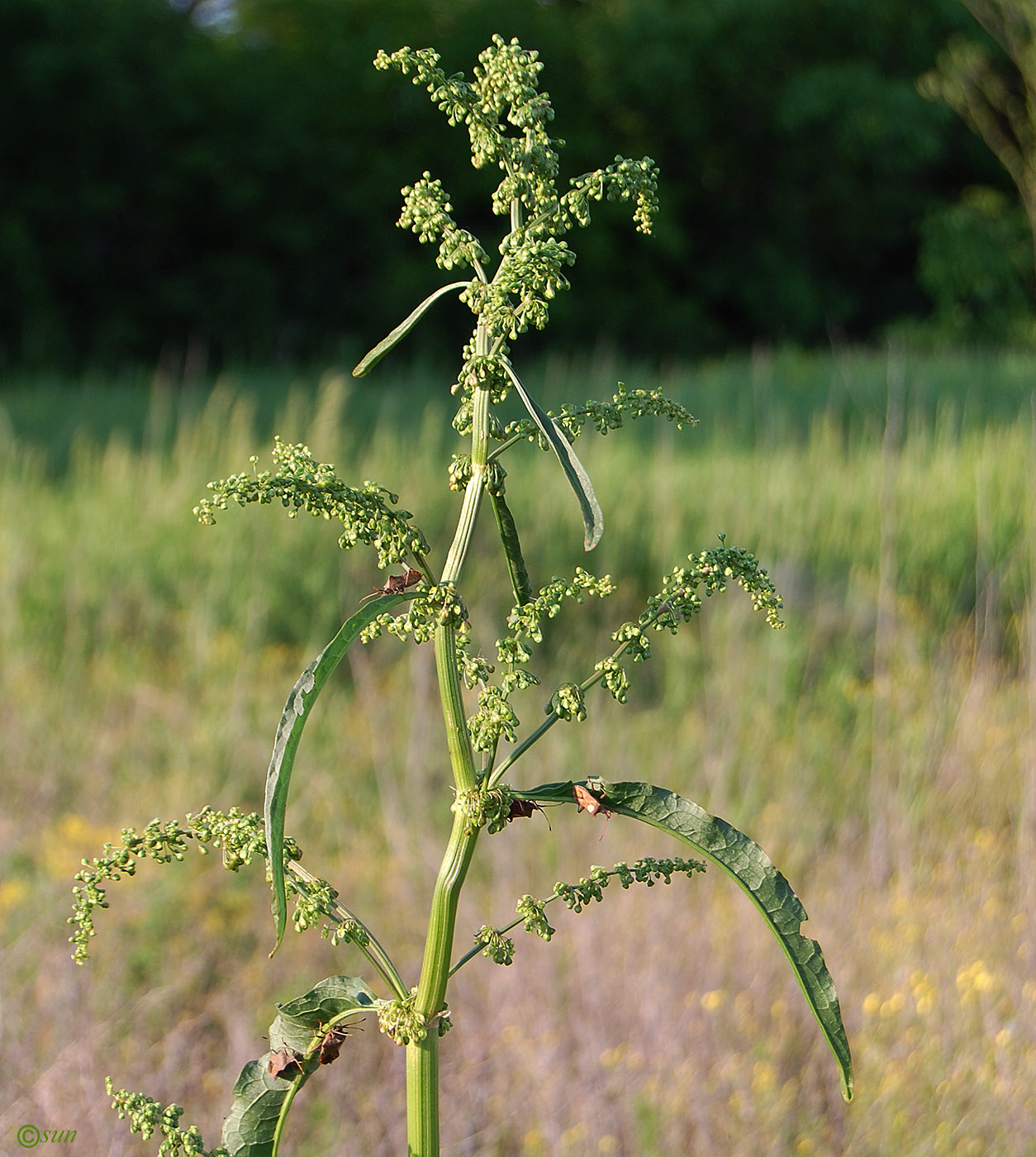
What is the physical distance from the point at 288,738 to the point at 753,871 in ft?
0.77

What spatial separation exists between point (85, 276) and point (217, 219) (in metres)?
1.85

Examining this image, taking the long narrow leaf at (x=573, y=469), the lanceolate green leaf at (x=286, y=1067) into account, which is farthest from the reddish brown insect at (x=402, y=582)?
the lanceolate green leaf at (x=286, y=1067)

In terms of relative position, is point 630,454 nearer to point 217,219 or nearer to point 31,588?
point 31,588

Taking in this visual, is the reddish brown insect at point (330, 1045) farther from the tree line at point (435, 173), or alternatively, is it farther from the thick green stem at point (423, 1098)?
the tree line at point (435, 173)

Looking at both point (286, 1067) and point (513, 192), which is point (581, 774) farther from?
point (513, 192)

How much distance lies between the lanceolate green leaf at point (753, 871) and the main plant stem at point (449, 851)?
37 millimetres

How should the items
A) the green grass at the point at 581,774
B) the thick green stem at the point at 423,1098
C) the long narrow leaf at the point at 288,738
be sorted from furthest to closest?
the green grass at the point at 581,774 → the thick green stem at the point at 423,1098 → the long narrow leaf at the point at 288,738

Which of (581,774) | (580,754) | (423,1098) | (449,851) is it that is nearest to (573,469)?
(449,851)

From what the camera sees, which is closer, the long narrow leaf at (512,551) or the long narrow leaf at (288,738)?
the long narrow leaf at (288,738)

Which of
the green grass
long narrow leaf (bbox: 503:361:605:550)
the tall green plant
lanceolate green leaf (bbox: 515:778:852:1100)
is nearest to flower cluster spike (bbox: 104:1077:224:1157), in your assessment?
the tall green plant

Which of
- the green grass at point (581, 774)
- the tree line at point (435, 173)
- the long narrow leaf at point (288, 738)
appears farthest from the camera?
the tree line at point (435, 173)

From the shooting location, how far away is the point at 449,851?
1.92 feet

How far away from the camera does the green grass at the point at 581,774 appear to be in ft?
6.43

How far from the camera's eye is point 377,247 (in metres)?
14.5
